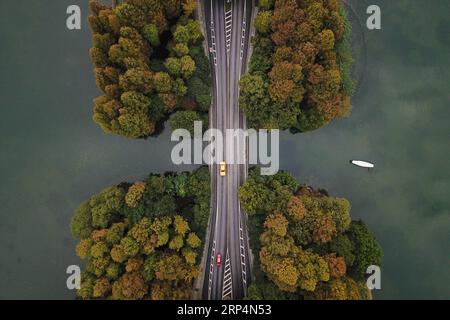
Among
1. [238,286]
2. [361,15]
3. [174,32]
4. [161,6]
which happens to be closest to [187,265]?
[238,286]

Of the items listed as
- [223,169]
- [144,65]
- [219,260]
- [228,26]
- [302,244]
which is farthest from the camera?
[228,26]

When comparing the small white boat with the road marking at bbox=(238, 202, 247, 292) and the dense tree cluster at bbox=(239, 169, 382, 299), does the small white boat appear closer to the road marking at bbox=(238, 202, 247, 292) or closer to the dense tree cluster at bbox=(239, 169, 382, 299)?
the dense tree cluster at bbox=(239, 169, 382, 299)

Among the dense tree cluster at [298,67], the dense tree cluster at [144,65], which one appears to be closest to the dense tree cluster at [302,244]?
the dense tree cluster at [298,67]

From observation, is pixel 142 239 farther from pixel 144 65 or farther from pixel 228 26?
pixel 228 26

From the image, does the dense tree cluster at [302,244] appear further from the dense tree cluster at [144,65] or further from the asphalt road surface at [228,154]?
the dense tree cluster at [144,65]

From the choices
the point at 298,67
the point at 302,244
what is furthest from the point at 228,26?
the point at 302,244

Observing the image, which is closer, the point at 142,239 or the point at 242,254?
the point at 142,239
